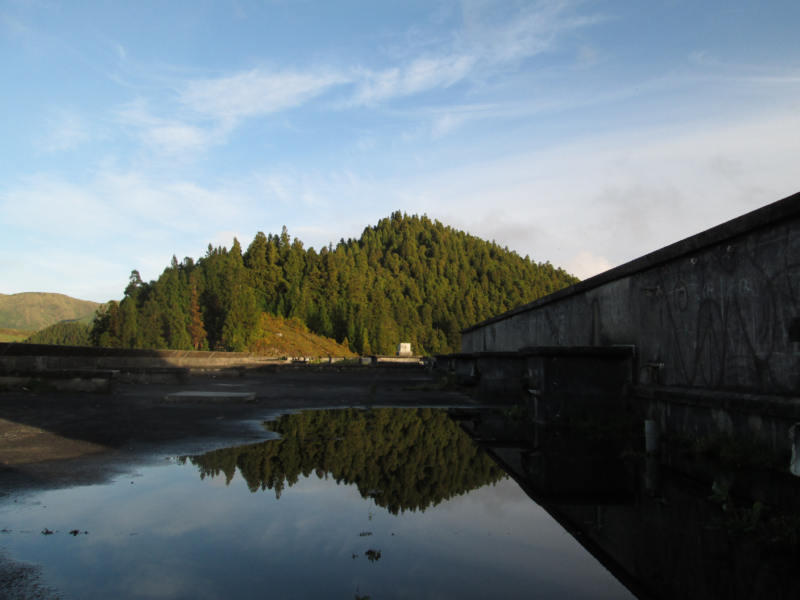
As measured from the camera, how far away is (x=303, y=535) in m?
4.23

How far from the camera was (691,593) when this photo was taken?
3219 millimetres

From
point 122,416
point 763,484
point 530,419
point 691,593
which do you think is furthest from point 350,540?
point 122,416

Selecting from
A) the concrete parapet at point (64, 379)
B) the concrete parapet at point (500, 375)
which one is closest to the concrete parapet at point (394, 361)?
the concrete parapet at point (500, 375)

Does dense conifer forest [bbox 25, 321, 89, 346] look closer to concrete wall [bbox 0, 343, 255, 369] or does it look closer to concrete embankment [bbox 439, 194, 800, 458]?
concrete wall [bbox 0, 343, 255, 369]

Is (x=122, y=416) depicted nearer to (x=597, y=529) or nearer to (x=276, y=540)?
(x=276, y=540)

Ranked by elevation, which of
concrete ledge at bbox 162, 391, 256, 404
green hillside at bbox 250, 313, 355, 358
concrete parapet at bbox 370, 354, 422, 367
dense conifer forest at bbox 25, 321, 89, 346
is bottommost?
concrete ledge at bbox 162, 391, 256, 404

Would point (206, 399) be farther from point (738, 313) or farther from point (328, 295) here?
point (328, 295)

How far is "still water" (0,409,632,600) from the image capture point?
11.0 feet

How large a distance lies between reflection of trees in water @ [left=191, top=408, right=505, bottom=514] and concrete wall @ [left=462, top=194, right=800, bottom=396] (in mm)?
3291

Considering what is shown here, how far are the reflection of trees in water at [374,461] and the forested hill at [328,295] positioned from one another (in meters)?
→ 66.6

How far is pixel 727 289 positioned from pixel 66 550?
25.3 ft

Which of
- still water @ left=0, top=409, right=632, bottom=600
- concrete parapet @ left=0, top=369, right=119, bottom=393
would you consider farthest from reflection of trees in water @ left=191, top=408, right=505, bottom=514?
concrete parapet @ left=0, top=369, right=119, bottom=393

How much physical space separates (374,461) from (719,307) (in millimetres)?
5000

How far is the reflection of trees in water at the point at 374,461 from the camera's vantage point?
5809 mm
